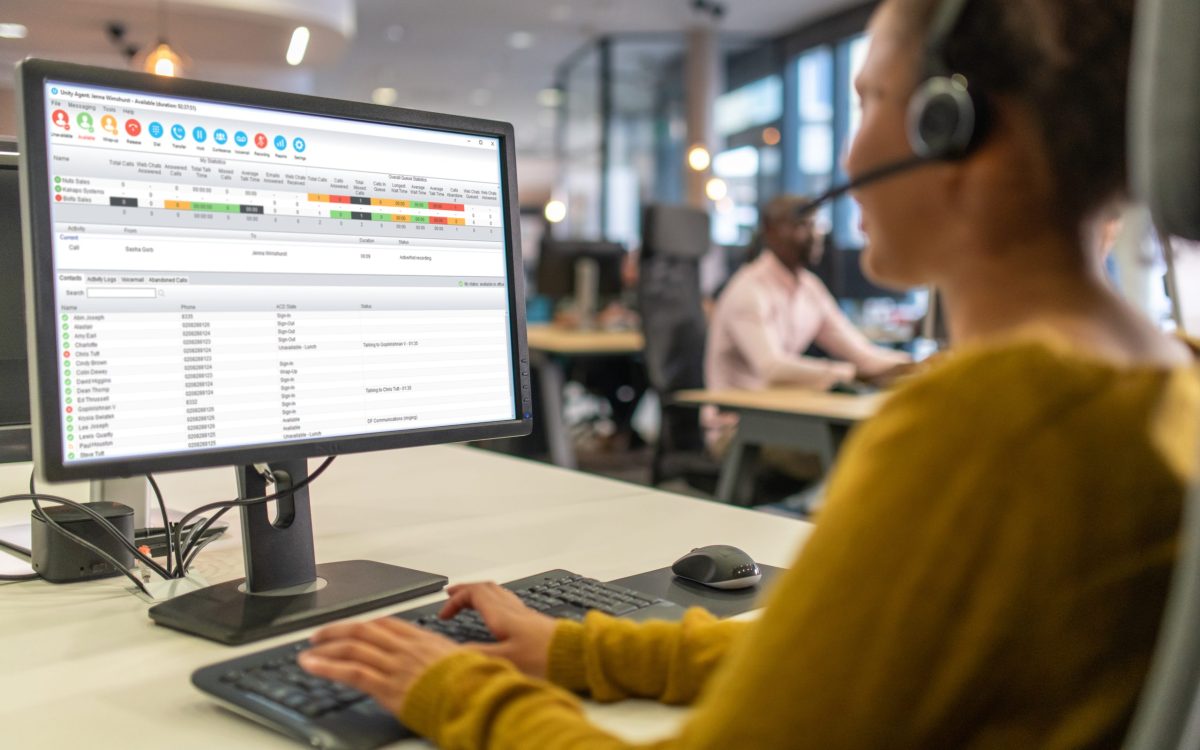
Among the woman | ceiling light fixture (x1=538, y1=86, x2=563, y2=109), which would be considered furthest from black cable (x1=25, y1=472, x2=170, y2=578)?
ceiling light fixture (x1=538, y1=86, x2=563, y2=109)

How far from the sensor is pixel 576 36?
374 inches

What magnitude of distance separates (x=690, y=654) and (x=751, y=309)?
2710 millimetres

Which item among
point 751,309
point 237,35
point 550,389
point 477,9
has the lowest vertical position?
point 550,389

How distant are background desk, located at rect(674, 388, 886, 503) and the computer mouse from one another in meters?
1.42

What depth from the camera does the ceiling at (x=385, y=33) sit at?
6.74 metres

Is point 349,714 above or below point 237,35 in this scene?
below

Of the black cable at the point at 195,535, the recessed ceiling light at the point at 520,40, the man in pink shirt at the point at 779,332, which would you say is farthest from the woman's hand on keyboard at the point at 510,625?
the recessed ceiling light at the point at 520,40

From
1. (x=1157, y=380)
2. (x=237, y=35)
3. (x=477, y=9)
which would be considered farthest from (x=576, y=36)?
(x=1157, y=380)

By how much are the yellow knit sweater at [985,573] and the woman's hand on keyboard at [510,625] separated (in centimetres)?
30

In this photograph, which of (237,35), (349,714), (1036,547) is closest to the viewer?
(1036,547)

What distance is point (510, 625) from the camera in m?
0.84

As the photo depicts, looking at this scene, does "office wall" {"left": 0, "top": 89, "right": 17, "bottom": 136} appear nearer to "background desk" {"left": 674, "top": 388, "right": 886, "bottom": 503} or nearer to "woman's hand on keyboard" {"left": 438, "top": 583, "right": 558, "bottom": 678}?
"woman's hand on keyboard" {"left": 438, "top": 583, "right": 558, "bottom": 678}

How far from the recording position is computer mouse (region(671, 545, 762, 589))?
105 cm

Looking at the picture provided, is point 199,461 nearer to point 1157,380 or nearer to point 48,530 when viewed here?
point 48,530
